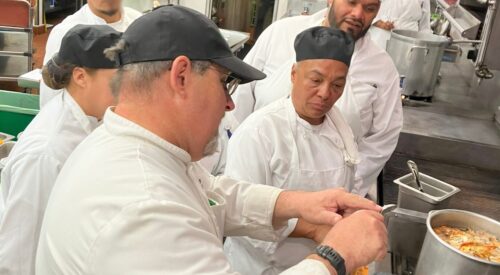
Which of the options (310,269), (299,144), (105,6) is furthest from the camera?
→ (105,6)

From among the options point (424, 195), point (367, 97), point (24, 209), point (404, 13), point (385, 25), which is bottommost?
point (24, 209)

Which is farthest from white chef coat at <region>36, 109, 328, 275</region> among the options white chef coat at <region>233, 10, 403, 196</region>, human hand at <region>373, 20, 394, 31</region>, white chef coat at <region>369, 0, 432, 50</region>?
white chef coat at <region>369, 0, 432, 50</region>

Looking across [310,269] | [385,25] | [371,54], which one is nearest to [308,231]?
[310,269]

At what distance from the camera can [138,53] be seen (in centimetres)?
91

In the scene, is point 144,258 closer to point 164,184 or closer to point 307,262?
point 164,184

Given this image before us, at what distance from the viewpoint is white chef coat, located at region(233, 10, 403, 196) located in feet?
7.07

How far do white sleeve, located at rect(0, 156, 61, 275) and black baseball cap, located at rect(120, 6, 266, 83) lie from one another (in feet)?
1.88

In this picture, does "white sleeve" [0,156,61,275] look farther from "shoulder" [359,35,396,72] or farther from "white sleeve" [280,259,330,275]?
"shoulder" [359,35,396,72]

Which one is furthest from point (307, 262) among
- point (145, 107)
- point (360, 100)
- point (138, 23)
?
point (360, 100)

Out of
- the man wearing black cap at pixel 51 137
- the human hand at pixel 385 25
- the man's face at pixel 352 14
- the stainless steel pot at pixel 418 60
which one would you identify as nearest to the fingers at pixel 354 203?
the man wearing black cap at pixel 51 137

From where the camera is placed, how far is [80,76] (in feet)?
4.87

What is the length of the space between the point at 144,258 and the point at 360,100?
1585mm

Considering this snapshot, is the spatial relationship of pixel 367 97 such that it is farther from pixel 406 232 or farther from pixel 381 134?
pixel 406 232

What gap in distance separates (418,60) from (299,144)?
4.27 feet
